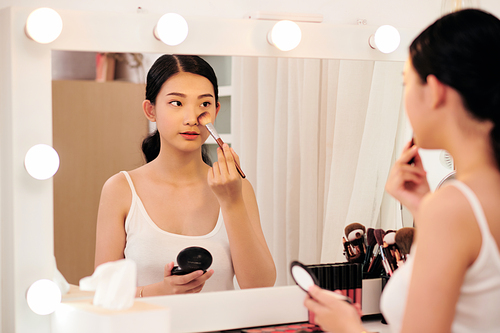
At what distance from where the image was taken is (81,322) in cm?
79

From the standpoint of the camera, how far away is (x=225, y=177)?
970 millimetres

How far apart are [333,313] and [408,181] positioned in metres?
0.30

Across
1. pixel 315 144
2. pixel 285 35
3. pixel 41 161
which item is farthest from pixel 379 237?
pixel 41 161

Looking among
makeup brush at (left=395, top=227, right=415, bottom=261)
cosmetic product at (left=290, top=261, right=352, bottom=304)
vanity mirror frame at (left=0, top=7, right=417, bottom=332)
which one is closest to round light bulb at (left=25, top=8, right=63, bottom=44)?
vanity mirror frame at (left=0, top=7, right=417, bottom=332)

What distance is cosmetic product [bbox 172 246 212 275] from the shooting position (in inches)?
36.7

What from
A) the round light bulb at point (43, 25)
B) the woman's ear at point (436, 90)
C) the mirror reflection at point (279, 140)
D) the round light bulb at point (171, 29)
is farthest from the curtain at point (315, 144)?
the woman's ear at point (436, 90)

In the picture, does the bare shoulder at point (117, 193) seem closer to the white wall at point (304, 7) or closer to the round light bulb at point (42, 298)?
the round light bulb at point (42, 298)

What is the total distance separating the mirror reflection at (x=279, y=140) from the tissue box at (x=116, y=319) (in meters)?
0.11

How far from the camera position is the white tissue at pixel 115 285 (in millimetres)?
767

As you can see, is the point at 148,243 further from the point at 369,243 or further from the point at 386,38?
the point at 386,38

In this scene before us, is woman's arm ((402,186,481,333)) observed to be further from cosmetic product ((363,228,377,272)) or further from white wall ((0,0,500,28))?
white wall ((0,0,500,28))

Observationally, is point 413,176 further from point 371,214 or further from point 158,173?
point 158,173

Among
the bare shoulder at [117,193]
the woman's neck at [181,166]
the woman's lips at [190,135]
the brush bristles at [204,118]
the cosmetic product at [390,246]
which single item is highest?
the brush bristles at [204,118]

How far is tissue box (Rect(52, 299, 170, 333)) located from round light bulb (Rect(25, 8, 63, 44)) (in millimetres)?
Answer: 455
